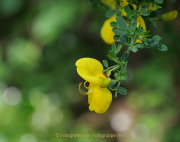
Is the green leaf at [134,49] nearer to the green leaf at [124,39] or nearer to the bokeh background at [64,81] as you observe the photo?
the green leaf at [124,39]

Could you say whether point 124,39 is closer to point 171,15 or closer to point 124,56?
point 124,56

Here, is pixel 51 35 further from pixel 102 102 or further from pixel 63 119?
pixel 102 102

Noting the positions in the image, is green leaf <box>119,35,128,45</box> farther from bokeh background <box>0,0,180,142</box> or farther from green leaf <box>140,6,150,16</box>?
bokeh background <box>0,0,180,142</box>

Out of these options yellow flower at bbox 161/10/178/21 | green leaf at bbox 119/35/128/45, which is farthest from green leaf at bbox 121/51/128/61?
yellow flower at bbox 161/10/178/21

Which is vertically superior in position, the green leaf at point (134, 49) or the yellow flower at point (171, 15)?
the green leaf at point (134, 49)

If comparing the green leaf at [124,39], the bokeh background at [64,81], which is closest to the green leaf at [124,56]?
the green leaf at [124,39]

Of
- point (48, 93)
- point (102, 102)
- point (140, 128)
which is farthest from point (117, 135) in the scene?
point (102, 102)
